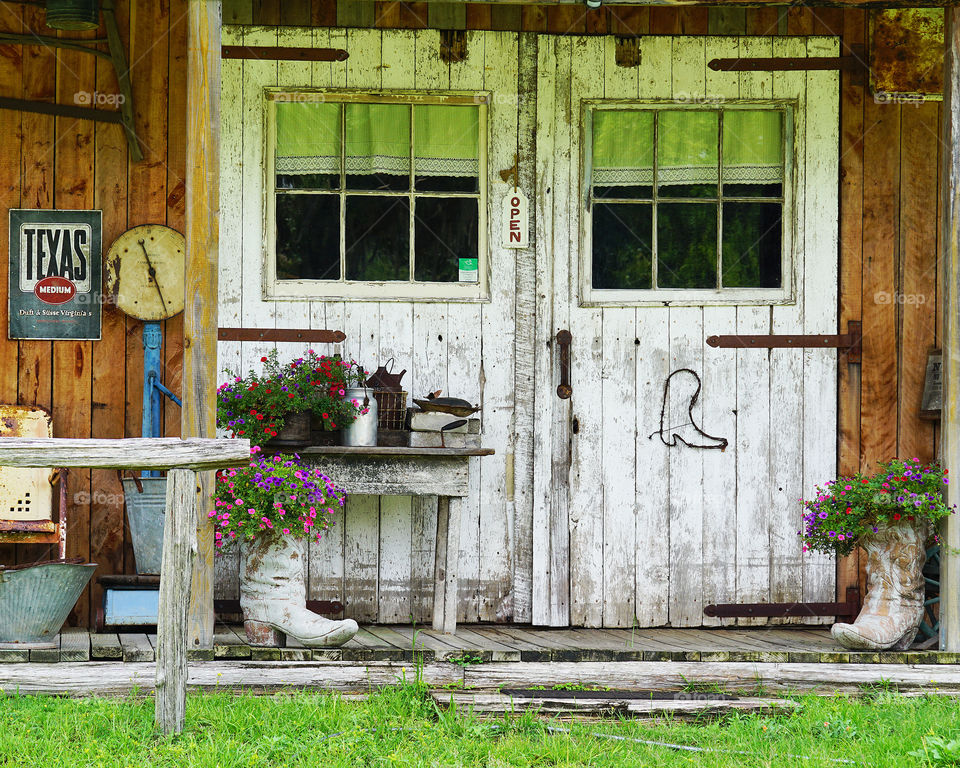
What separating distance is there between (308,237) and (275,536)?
1669mm

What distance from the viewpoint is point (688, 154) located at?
577 cm

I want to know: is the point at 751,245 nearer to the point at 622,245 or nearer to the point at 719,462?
the point at 622,245

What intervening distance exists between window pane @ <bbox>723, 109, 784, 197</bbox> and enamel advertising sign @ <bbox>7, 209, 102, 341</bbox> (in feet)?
10.5

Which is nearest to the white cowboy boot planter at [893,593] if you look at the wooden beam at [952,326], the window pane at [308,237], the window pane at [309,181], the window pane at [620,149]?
the wooden beam at [952,326]

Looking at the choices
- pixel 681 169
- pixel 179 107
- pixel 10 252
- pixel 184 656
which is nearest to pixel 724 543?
pixel 681 169

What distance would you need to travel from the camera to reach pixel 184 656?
4137mm

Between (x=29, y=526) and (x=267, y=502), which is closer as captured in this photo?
(x=267, y=502)

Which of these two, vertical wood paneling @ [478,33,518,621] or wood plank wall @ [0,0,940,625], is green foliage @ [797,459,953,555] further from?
vertical wood paneling @ [478,33,518,621]

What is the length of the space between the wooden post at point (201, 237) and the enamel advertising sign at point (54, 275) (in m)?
1.21

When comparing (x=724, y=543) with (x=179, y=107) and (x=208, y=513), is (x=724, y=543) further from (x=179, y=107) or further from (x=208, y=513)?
(x=179, y=107)

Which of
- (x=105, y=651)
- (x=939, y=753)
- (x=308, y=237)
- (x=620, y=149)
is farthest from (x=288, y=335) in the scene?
(x=939, y=753)

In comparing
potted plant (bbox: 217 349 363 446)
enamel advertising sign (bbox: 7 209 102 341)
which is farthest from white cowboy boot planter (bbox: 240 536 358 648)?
enamel advertising sign (bbox: 7 209 102 341)

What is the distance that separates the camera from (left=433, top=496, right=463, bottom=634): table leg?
5.27 metres

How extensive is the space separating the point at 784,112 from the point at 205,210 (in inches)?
119
